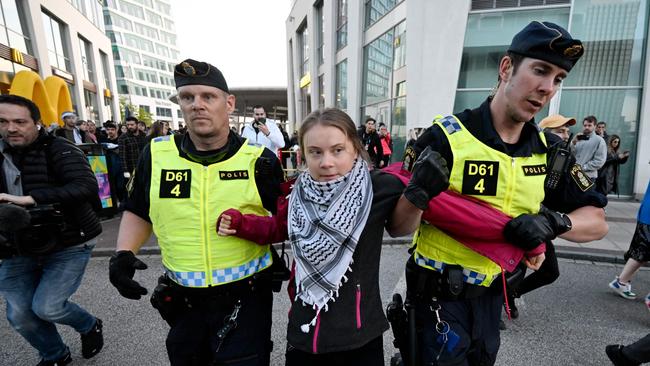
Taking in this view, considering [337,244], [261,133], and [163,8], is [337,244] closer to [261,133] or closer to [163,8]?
[261,133]

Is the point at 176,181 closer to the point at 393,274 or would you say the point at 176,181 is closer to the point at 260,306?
the point at 260,306

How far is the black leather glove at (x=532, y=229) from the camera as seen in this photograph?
1296mm

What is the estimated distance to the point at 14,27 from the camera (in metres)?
13.2

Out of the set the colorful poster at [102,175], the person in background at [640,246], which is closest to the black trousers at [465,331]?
the person in background at [640,246]

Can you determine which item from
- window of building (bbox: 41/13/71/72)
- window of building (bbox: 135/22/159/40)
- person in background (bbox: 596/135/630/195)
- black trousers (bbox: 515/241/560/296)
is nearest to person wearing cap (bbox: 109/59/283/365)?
black trousers (bbox: 515/241/560/296)

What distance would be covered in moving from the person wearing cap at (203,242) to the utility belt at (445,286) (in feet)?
2.70

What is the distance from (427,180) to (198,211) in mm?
1085

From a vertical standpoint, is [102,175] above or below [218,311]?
above

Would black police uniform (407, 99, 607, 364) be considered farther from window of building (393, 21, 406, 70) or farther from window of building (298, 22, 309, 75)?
window of building (298, 22, 309, 75)

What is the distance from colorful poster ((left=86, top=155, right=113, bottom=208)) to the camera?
575 centimetres

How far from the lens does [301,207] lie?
4.66 ft

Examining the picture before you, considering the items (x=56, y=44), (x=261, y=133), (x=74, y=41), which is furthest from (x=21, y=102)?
(x=74, y=41)

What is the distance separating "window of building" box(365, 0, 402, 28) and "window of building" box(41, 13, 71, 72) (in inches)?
610

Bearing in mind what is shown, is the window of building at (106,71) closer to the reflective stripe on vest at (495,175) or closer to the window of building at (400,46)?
the window of building at (400,46)
